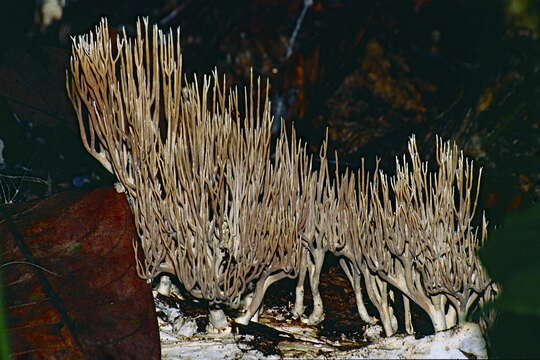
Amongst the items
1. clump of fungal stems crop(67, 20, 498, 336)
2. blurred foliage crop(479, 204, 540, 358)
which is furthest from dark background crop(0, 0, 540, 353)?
blurred foliage crop(479, 204, 540, 358)

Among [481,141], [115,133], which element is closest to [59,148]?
[115,133]

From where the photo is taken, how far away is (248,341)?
232cm

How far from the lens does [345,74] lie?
519 cm

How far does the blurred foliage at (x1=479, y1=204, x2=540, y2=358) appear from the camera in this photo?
137cm

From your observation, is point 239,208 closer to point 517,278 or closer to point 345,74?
point 517,278

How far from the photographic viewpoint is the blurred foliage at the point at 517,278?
137 centimetres

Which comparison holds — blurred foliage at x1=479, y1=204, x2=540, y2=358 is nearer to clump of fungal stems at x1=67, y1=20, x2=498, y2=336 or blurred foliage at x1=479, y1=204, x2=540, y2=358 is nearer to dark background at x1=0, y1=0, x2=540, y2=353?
clump of fungal stems at x1=67, y1=20, x2=498, y2=336

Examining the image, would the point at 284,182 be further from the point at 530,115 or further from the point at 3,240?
the point at 530,115

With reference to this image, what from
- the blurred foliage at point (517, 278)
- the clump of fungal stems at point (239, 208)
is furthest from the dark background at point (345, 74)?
the blurred foliage at point (517, 278)

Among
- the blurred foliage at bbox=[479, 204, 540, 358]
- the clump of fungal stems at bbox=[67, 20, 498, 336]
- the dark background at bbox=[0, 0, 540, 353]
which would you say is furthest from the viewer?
the dark background at bbox=[0, 0, 540, 353]

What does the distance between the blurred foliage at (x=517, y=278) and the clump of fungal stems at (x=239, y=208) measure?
62cm

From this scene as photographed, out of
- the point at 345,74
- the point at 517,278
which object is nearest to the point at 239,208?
the point at 517,278

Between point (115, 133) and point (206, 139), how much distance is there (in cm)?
35

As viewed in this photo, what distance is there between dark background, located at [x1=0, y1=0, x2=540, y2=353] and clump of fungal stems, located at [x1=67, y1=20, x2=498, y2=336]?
561 millimetres
